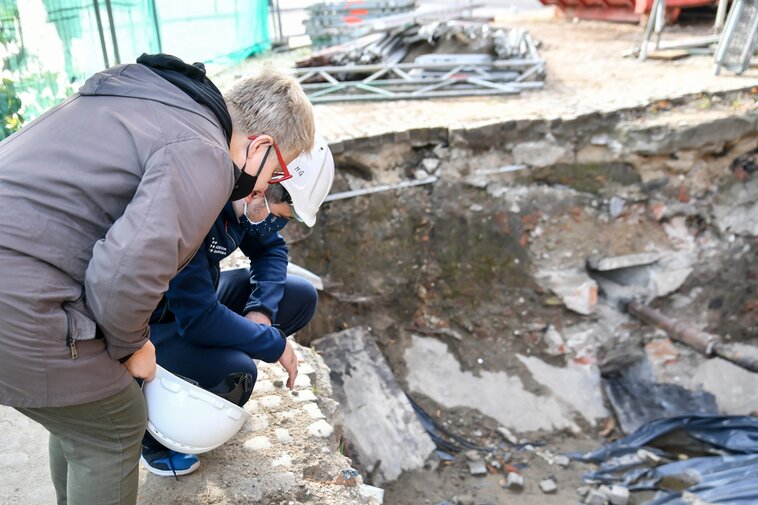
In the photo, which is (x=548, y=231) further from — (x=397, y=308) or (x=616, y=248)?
(x=397, y=308)

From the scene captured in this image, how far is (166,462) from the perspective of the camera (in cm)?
224

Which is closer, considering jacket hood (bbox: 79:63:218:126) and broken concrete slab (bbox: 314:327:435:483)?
jacket hood (bbox: 79:63:218:126)

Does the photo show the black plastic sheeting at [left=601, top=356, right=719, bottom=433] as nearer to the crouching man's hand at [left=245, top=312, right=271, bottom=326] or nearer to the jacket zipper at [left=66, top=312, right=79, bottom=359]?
the crouching man's hand at [left=245, top=312, right=271, bottom=326]

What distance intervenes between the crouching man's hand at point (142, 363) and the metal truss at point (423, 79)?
4937 millimetres

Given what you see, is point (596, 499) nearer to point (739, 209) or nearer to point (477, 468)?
point (477, 468)

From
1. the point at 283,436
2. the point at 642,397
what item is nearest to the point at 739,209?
the point at 642,397

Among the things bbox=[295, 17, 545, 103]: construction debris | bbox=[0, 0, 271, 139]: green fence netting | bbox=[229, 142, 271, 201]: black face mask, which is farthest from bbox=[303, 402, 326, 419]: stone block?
bbox=[295, 17, 545, 103]: construction debris

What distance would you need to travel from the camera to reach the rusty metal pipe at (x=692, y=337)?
171 inches

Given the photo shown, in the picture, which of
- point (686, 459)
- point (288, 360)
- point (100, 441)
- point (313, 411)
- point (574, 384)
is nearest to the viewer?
point (100, 441)

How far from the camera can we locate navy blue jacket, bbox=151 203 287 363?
1.96 meters

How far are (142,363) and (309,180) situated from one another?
81 cm

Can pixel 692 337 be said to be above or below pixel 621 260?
below

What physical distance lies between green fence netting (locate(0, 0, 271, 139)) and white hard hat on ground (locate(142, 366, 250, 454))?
2896mm

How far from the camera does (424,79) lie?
650 centimetres
